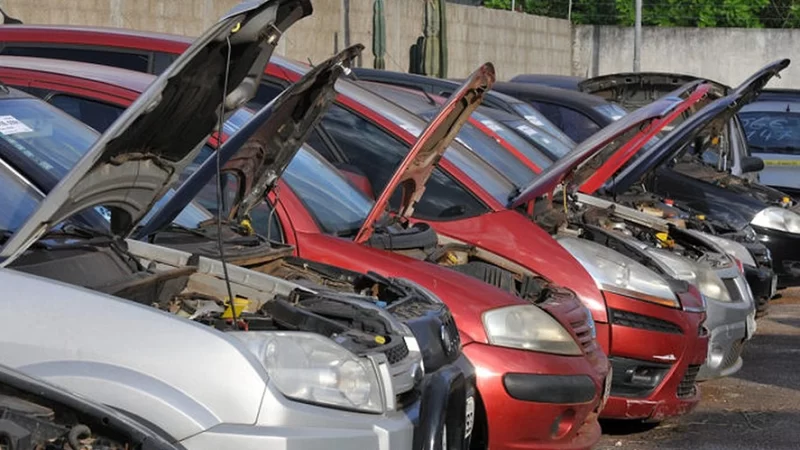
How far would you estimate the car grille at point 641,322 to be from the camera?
7.61m

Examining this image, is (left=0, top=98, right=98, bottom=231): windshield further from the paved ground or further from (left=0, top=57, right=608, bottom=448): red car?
the paved ground

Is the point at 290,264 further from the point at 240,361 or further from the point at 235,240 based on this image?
the point at 240,361

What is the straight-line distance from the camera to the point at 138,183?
4938 millimetres

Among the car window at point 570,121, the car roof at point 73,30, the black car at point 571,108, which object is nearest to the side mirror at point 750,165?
the black car at point 571,108

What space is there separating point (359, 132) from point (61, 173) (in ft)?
9.02

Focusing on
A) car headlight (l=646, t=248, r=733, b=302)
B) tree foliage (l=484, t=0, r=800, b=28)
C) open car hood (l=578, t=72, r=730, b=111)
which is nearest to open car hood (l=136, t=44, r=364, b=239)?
car headlight (l=646, t=248, r=733, b=302)

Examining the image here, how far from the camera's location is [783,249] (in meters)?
13.0

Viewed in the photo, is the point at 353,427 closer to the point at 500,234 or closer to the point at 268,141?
the point at 268,141

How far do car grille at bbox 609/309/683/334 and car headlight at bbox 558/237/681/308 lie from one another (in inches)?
4.0

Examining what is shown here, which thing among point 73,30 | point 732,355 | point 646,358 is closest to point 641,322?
point 646,358

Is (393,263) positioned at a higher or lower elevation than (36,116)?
lower

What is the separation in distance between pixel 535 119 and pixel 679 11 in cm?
2882

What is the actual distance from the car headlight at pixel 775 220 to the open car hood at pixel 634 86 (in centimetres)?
228

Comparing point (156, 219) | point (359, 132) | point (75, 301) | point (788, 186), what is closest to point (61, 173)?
point (156, 219)
